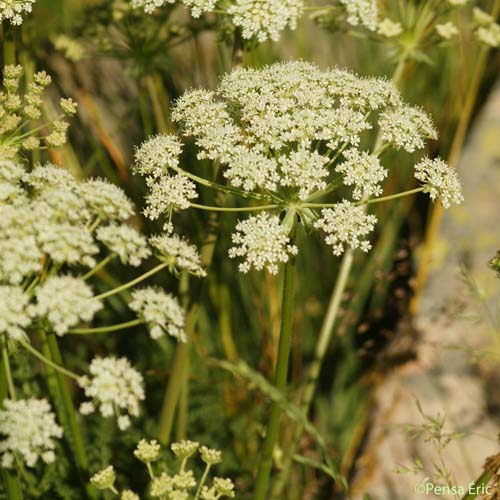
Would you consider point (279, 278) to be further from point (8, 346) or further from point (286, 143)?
point (8, 346)

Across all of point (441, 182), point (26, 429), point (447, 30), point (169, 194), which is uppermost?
point (447, 30)

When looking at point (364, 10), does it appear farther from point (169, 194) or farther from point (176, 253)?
point (176, 253)

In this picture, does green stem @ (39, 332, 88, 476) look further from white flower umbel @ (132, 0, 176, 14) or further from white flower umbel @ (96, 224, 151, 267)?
white flower umbel @ (132, 0, 176, 14)

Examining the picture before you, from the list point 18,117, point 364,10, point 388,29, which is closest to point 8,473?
point 18,117

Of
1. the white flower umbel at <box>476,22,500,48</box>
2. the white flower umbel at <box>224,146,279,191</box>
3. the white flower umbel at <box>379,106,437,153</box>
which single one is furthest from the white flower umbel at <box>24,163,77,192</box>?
the white flower umbel at <box>476,22,500,48</box>

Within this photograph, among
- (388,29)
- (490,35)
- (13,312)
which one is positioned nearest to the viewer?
(13,312)

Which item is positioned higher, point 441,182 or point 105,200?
point 105,200

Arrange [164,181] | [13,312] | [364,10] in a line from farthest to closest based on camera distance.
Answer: [364,10]
[164,181]
[13,312]

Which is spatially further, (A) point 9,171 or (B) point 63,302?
(A) point 9,171

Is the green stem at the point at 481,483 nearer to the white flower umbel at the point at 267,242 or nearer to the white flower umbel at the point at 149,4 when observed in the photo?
the white flower umbel at the point at 267,242
